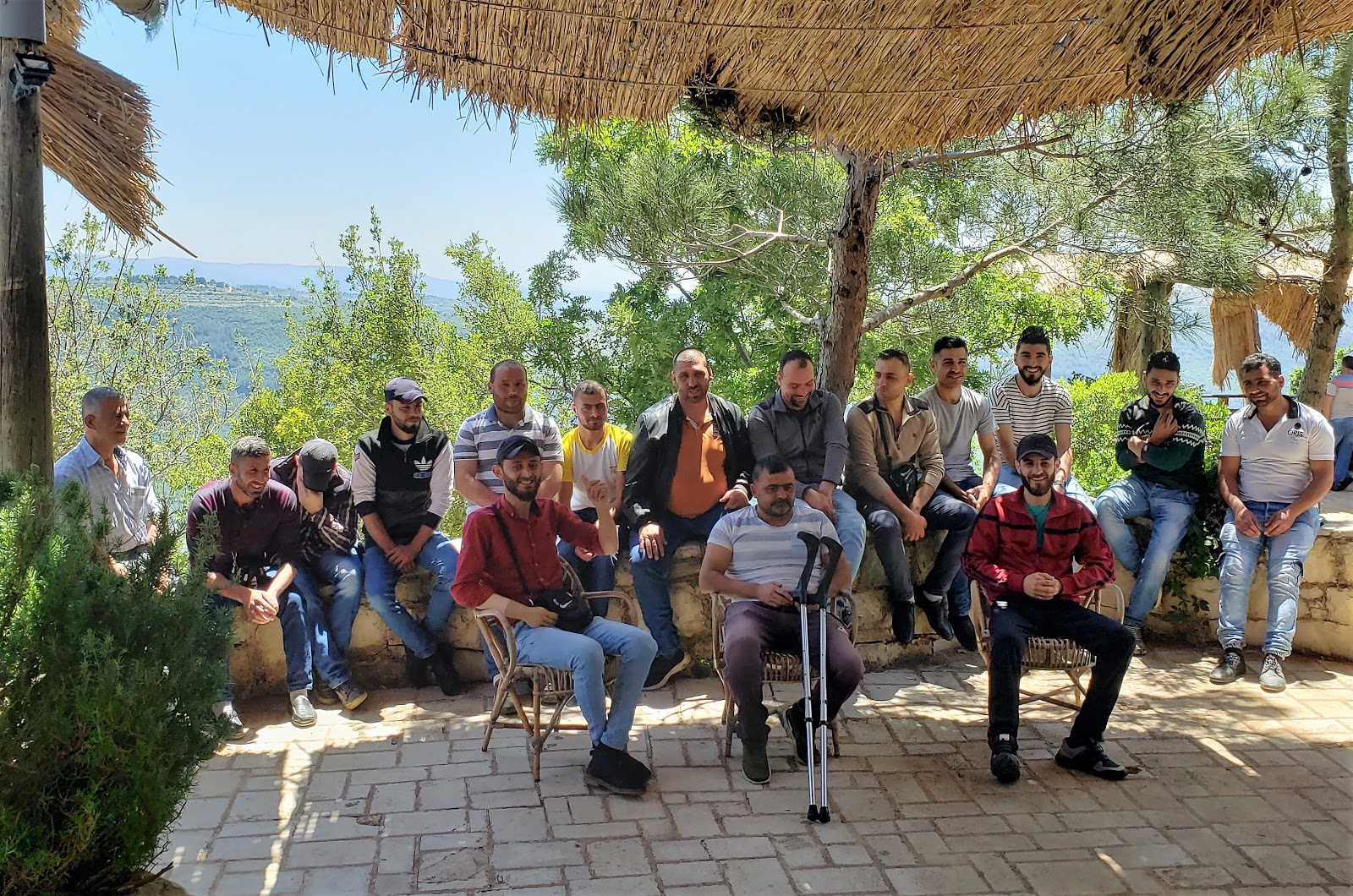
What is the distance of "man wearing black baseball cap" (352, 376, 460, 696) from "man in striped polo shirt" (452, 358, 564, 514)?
0.12 meters

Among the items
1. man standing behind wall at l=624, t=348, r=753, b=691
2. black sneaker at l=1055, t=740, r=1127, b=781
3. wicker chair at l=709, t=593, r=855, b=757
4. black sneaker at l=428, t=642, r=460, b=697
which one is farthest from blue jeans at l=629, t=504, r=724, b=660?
black sneaker at l=1055, t=740, r=1127, b=781

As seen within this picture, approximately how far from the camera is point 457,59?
385 centimetres

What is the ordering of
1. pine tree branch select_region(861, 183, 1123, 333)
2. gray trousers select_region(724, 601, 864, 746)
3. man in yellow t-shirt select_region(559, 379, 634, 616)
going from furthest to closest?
pine tree branch select_region(861, 183, 1123, 333) < man in yellow t-shirt select_region(559, 379, 634, 616) < gray trousers select_region(724, 601, 864, 746)

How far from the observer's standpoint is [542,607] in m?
4.38

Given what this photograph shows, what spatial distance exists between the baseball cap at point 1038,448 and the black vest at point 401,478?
8.70ft

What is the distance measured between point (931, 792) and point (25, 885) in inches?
118

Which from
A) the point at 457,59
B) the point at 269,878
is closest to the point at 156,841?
the point at 269,878

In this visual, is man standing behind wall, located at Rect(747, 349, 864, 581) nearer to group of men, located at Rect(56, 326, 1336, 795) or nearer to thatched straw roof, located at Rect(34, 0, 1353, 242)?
group of men, located at Rect(56, 326, 1336, 795)

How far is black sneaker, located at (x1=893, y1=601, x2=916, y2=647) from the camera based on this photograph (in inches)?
214

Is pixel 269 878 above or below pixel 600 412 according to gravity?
below

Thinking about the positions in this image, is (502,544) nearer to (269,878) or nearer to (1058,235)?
(269,878)

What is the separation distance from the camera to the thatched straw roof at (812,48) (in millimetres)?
3633

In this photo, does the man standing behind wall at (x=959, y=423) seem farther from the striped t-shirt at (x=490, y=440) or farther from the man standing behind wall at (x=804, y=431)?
the striped t-shirt at (x=490, y=440)

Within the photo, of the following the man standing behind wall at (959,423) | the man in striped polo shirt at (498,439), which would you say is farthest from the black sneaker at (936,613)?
the man in striped polo shirt at (498,439)
